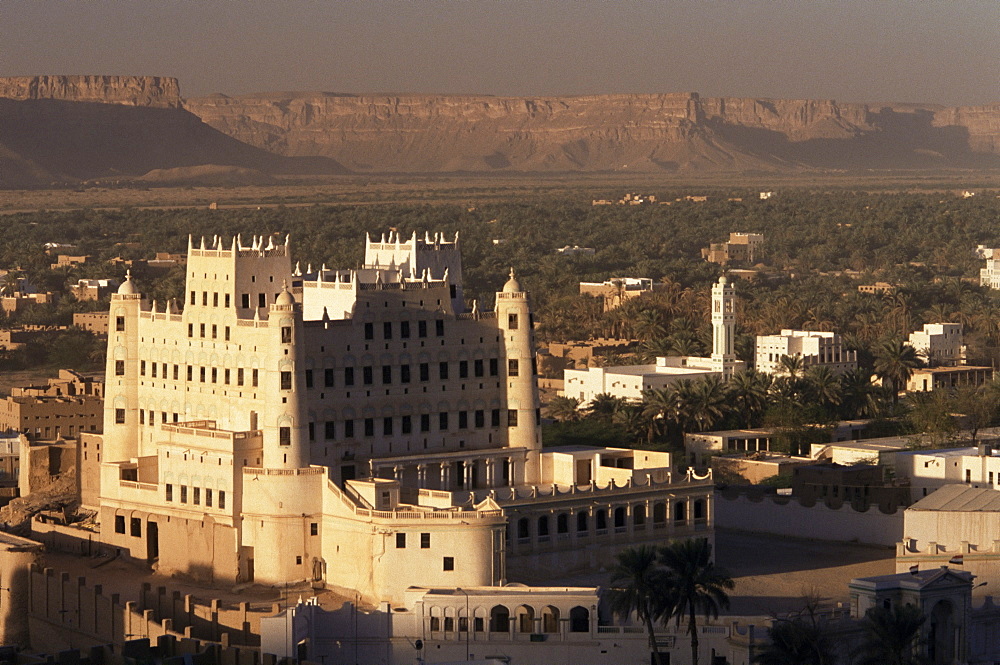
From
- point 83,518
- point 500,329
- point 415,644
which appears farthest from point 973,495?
point 83,518

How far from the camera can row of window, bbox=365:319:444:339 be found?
71250 millimetres

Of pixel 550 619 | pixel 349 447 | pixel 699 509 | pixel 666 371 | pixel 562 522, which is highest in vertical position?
pixel 666 371

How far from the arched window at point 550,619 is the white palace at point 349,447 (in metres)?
3.77

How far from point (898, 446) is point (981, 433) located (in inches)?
296

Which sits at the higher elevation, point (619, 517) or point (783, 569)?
point (619, 517)

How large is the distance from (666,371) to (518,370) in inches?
1290

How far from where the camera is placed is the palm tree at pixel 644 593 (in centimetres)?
5738

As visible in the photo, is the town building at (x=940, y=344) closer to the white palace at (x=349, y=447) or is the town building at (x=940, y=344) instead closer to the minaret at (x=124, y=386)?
the white palace at (x=349, y=447)

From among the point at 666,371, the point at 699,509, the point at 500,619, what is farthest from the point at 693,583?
the point at 666,371

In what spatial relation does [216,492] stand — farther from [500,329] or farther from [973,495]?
[973,495]

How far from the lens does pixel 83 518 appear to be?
76.4 m

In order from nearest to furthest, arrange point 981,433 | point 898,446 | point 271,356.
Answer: point 271,356 → point 898,446 → point 981,433

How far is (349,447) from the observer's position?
7044 cm

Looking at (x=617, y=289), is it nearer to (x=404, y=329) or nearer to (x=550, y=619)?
(x=404, y=329)
